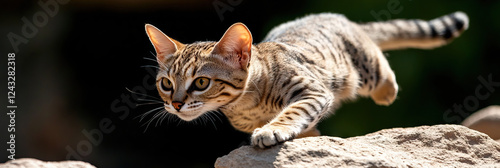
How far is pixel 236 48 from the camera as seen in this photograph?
13.2 ft

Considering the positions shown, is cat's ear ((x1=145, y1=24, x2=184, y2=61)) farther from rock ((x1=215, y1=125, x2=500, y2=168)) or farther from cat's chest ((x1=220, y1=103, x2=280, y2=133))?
rock ((x1=215, y1=125, x2=500, y2=168))

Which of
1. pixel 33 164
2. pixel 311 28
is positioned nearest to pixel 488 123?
pixel 311 28

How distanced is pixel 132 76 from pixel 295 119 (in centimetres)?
518

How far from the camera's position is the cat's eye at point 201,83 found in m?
3.90

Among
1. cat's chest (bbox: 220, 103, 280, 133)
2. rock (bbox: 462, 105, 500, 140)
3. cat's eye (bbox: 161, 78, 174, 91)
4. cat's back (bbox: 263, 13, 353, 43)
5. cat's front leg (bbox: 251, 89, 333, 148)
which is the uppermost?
cat's back (bbox: 263, 13, 353, 43)

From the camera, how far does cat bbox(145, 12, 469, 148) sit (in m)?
3.84

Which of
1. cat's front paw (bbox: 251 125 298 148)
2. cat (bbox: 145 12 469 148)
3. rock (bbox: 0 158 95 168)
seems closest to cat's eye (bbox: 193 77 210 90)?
cat (bbox: 145 12 469 148)

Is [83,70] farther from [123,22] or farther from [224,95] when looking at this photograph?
[224,95]

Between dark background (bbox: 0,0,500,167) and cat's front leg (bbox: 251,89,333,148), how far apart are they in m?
4.11

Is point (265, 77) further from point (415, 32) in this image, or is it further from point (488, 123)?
point (415, 32)

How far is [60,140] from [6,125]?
31.8 inches

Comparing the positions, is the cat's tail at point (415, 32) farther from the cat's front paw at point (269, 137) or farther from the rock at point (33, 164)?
the rock at point (33, 164)

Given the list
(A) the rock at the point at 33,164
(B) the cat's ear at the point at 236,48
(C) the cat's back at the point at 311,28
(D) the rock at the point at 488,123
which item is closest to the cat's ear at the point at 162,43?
(B) the cat's ear at the point at 236,48

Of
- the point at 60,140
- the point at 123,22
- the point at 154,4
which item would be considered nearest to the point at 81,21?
the point at 123,22
